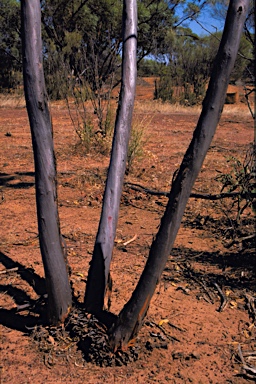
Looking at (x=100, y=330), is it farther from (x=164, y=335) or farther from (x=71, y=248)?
(x=71, y=248)

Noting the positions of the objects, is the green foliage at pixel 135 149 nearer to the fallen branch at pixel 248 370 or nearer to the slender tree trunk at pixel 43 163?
the slender tree trunk at pixel 43 163

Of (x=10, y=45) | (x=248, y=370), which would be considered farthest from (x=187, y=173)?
(x=10, y=45)

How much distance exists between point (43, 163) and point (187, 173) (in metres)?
0.80

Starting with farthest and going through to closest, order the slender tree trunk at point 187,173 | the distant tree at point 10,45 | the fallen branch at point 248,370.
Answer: the distant tree at point 10,45 → the fallen branch at point 248,370 → the slender tree trunk at point 187,173

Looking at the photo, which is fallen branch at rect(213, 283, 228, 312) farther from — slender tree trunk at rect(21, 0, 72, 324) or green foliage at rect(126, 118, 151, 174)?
green foliage at rect(126, 118, 151, 174)

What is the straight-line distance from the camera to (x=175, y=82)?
21031mm

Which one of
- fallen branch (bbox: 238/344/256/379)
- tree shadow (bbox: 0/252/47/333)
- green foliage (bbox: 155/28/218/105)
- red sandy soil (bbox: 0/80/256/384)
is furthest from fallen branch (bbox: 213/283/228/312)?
green foliage (bbox: 155/28/218/105)

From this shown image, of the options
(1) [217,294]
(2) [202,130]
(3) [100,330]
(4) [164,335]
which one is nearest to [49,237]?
(3) [100,330]

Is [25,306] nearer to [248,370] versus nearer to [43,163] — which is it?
[43,163]

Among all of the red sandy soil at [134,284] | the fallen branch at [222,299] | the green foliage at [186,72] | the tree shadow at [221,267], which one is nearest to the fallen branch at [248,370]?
the red sandy soil at [134,284]

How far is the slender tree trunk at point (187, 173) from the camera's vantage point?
2158 mm

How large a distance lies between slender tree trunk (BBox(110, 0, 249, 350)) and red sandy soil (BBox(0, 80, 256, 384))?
0.75 ft

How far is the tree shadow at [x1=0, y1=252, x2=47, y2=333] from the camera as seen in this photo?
2.91 meters

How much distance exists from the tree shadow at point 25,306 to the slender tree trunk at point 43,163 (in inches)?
7.8
